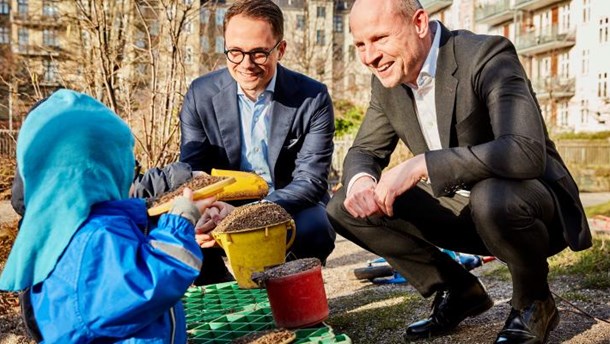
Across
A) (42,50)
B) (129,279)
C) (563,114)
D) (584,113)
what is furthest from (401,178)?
(563,114)

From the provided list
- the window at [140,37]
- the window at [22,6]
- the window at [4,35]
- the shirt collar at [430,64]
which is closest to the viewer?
the shirt collar at [430,64]

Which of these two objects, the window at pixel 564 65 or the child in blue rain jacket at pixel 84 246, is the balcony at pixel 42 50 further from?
the window at pixel 564 65

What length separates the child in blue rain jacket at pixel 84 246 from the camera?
1742 mm

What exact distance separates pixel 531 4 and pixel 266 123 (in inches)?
1177

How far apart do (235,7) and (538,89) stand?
29.5 metres

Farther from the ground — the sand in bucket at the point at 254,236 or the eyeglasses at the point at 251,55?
the eyeglasses at the point at 251,55

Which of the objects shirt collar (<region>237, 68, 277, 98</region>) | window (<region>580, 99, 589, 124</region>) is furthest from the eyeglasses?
window (<region>580, 99, 589, 124</region>)

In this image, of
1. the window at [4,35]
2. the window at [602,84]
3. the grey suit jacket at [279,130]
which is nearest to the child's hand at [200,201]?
the grey suit jacket at [279,130]

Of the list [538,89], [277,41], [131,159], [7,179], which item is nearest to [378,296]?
[277,41]

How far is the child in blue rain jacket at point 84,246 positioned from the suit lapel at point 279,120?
4.81ft

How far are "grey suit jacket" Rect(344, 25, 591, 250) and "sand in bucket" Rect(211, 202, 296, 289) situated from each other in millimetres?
330

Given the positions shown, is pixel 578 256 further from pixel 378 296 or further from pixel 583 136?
pixel 583 136

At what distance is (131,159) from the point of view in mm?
1955

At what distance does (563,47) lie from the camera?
2995 cm
